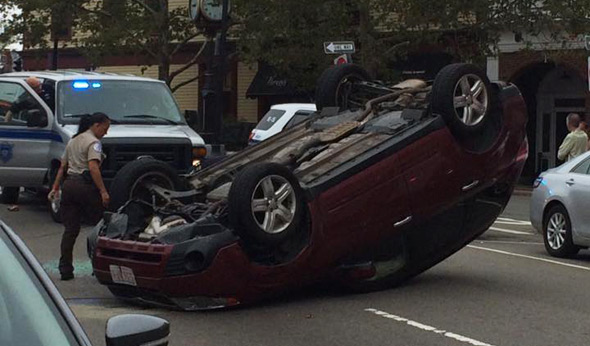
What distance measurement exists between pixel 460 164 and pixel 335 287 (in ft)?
5.39

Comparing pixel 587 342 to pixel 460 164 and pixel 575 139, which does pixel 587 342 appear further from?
pixel 575 139

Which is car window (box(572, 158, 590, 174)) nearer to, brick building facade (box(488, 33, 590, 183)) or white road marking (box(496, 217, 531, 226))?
white road marking (box(496, 217, 531, 226))

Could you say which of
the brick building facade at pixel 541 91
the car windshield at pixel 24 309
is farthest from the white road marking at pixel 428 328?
the brick building facade at pixel 541 91

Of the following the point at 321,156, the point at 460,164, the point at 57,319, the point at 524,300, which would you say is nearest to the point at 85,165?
the point at 321,156

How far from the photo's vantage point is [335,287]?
1107cm

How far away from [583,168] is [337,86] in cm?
400

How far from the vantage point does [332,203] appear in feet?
33.3

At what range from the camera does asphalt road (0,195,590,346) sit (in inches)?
354

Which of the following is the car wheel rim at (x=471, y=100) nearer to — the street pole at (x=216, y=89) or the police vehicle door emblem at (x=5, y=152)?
the police vehicle door emblem at (x=5, y=152)

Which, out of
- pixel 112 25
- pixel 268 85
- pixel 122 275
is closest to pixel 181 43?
pixel 112 25

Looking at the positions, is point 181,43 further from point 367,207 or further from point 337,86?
point 367,207

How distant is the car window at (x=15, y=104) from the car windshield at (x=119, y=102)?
456 mm

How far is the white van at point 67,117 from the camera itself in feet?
55.2

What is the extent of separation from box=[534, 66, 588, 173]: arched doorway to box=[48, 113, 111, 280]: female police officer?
24.9 m
